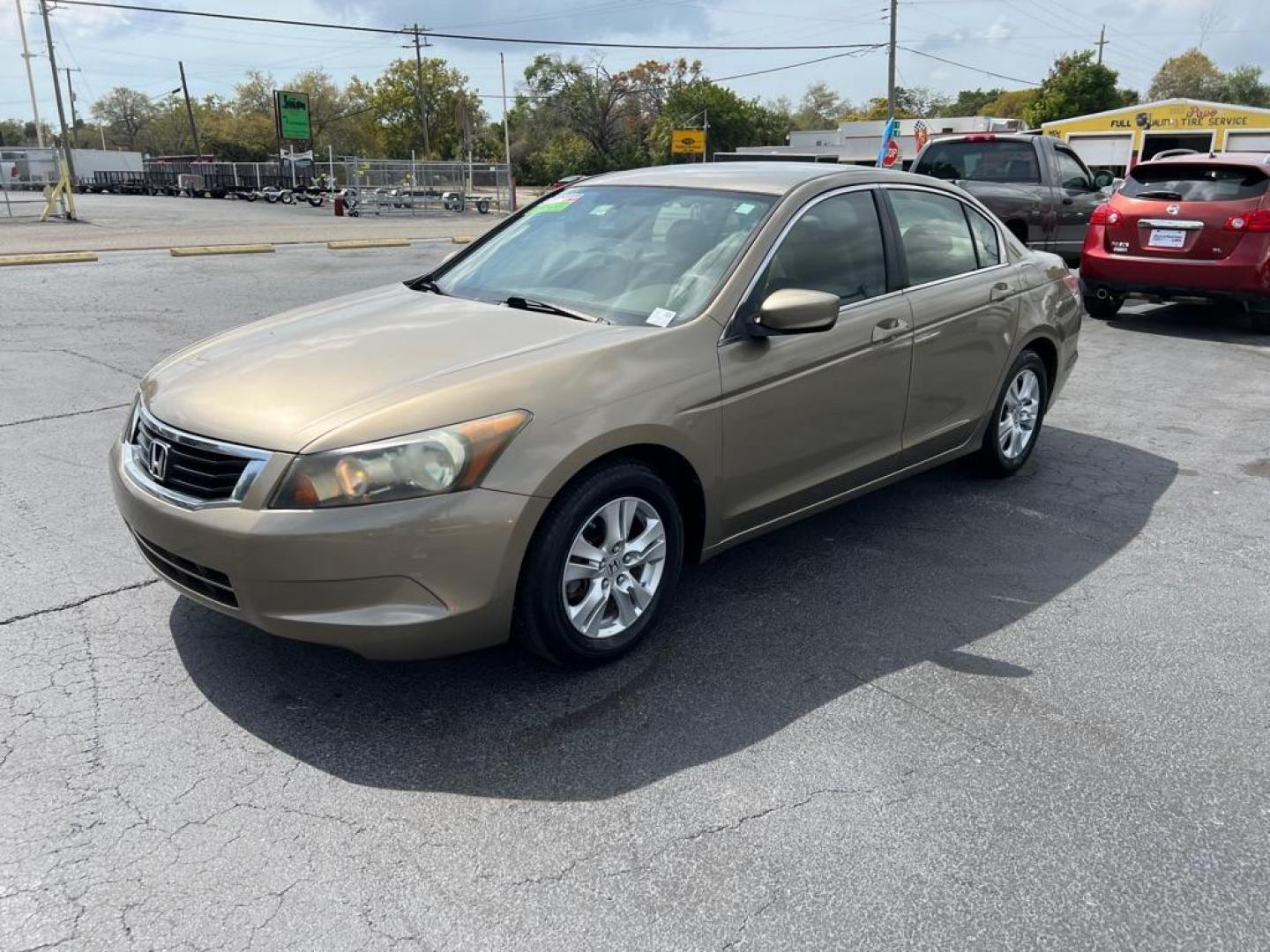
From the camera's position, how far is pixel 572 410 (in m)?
3.21

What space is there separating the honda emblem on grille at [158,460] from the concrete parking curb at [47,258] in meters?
12.6

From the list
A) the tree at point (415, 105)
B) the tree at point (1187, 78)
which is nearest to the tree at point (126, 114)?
the tree at point (415, 105)

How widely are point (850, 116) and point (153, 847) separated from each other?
118280 millimetres

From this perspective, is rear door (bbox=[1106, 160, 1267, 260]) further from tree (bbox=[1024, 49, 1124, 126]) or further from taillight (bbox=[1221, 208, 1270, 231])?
tree (bbox=[1024, 49, 1124, 126])

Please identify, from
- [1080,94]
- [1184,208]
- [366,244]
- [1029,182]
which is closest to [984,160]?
[1029,182]

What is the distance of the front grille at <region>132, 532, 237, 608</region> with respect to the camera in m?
3.06

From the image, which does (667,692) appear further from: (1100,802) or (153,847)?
(153,847)

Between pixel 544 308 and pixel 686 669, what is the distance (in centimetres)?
146

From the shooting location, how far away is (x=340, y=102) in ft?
301

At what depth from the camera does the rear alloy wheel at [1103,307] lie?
11312 mm

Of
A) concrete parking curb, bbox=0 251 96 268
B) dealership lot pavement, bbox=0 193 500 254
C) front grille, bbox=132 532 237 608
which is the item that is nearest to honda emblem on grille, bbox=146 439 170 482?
front grille, bbox=132 532 237 608

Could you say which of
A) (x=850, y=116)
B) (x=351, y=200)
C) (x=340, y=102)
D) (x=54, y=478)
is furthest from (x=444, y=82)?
(x=54, y=478)

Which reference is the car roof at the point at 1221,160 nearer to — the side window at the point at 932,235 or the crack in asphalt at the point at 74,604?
the side window at the point at 932,235

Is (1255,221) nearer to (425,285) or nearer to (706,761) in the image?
(425,285)
